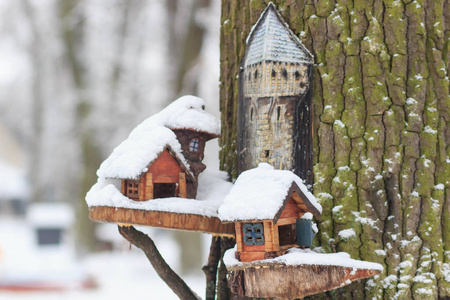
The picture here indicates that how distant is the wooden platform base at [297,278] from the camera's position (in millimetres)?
1692

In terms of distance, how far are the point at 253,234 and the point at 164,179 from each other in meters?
0.45

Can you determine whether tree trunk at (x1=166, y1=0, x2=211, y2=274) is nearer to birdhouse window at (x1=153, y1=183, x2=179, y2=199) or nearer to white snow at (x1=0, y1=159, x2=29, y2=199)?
birdhouse window at (x1=153, y1=183, x2=179, y2=199)

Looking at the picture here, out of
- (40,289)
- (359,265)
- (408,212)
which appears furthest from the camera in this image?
(40,289)

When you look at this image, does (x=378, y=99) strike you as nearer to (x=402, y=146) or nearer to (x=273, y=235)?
(x=402, y=146)

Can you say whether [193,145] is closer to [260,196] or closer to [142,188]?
[142,188]

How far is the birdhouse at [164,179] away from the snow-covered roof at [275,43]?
1.14ft

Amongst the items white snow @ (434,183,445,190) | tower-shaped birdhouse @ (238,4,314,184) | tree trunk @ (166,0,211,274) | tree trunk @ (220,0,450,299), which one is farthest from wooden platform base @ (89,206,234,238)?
tree trunk @ (166,0,211,274)

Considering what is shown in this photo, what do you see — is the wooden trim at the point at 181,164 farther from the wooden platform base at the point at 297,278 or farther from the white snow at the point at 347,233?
the white snow at the point at 347,233

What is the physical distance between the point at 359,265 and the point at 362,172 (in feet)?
1.49

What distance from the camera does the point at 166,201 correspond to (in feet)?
6.32

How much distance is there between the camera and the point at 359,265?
1712 mm

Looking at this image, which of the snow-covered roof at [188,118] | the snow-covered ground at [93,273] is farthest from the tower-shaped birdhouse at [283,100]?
the snow-covered ground at [93,273]

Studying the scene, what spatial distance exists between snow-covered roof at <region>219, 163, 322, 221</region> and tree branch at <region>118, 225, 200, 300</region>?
0.52 meters

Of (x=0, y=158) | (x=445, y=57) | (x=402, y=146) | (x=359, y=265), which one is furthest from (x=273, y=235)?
(x=0, y=158)
